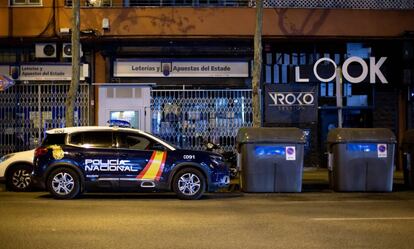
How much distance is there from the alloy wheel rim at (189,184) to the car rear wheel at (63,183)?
2246mm

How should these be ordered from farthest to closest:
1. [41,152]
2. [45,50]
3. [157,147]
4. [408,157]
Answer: [45,50] → [408,157] → [157,147] → [41,152]

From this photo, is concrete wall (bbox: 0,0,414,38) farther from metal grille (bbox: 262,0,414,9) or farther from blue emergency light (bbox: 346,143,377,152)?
blue emergency light (bbox: 346,143,377,152)

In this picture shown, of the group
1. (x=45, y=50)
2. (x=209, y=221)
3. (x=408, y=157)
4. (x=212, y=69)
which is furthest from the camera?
(x=212, y=69)

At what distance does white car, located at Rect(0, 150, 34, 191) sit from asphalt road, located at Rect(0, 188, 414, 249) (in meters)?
0.58

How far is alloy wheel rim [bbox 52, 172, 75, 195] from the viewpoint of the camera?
512 inches

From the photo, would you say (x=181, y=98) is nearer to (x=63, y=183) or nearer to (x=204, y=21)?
(x=204, y=21)

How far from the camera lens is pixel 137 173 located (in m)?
13.0

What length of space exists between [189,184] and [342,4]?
978cm

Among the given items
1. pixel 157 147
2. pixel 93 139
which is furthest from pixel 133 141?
pixel 93 139

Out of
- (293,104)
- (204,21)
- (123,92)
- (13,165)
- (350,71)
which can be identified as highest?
(204,21)

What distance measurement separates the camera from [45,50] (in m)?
20.0

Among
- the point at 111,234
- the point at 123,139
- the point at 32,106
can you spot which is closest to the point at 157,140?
the point at 123,139

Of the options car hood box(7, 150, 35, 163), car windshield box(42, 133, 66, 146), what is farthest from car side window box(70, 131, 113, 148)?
car hood box(7, 150, 35, 163)

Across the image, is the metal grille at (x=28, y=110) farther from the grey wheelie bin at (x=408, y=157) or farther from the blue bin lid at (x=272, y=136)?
the grey wheelie bin at (x=408, y=157)
